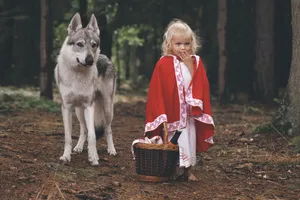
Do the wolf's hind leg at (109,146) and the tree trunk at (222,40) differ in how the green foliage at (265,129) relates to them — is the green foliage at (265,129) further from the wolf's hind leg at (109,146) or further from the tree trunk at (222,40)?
the tree trunk at (222,40)

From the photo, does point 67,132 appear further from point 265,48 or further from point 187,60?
point 265,48

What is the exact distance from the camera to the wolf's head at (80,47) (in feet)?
22.1

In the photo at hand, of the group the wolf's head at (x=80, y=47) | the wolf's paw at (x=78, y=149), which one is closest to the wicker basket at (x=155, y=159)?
the wolf's head at (x=80, y=47)

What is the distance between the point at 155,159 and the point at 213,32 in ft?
45.8

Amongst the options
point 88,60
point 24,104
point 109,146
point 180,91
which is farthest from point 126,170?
point 24,104

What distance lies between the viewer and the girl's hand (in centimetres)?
593

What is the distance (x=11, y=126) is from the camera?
9.79m

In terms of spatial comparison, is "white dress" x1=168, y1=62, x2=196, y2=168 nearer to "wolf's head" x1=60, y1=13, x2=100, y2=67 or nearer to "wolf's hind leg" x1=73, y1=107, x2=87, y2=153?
"wolf's head" x1=60, y1=13, x2=100, y2=67

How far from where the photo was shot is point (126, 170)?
263 inches

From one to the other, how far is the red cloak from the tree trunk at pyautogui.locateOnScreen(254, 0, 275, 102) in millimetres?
11448

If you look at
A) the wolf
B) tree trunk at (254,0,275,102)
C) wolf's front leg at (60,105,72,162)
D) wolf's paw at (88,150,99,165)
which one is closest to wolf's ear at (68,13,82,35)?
the wolf

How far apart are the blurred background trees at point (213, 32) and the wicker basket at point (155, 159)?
10291mm

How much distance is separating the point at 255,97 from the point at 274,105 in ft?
3.29

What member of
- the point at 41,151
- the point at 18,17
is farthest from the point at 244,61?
the point at 41,151
